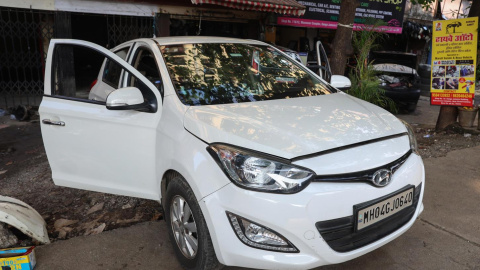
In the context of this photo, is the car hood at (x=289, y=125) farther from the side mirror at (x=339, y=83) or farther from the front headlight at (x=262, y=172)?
the side mirror at (x=339, y=83)

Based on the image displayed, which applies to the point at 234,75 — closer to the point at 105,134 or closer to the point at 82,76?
the point at 105,134

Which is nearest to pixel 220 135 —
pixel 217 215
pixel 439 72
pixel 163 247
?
pixel 217 215

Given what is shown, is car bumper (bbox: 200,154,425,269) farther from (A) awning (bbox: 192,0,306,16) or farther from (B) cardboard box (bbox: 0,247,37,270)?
(A) awning (bbox: 192,0,306,16)

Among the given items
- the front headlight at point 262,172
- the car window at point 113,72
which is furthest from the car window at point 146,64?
the front headlight at point 262,172

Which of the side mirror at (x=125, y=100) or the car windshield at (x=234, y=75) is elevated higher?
the car windshield at (x=234, y=75)

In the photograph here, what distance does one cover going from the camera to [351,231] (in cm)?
219

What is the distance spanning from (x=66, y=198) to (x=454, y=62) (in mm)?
6123

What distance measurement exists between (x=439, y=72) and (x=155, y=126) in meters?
5.72

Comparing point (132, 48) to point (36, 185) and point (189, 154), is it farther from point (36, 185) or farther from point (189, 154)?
point (36, 185)

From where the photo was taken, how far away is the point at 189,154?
2375mm

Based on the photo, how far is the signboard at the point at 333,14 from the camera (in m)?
11.9

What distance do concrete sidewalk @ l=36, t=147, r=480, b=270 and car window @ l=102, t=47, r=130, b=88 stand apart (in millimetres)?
1409

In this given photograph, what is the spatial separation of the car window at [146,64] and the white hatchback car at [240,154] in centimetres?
2

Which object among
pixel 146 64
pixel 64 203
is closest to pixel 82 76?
pixel 64 203
